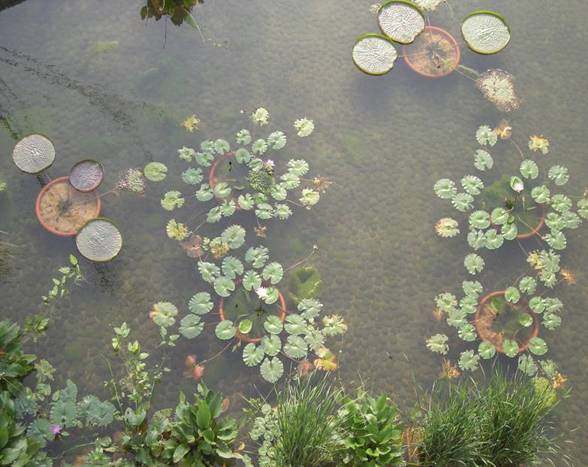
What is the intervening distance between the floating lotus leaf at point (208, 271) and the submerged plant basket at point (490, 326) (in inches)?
76.4

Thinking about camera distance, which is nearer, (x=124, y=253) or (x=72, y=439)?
(x=72, y=439)

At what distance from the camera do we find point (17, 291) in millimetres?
4328

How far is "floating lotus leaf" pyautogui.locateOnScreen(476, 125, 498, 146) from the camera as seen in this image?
16.2ft

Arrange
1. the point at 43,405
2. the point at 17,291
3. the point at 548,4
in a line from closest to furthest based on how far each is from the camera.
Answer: the point at 43,405, the point at 17,291, the point at 548,4

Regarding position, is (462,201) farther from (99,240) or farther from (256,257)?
(99,240)

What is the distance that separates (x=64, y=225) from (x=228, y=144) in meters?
1.40

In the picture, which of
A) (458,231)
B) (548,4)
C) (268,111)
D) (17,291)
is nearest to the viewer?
(17,291)

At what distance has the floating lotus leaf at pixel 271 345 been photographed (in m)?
4.14

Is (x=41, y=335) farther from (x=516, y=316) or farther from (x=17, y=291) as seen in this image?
(x=516, y=316)

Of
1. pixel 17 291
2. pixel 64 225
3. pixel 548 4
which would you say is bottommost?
pixel 17 291

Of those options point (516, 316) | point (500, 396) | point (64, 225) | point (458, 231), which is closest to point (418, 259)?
point (458, 231)

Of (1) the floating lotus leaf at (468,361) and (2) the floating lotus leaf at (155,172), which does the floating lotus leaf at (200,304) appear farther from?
(1) the floating lotus leaf at (468,361)

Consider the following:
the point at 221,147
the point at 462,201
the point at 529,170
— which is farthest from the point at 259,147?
the point at 529,170

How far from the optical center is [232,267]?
171 inches
